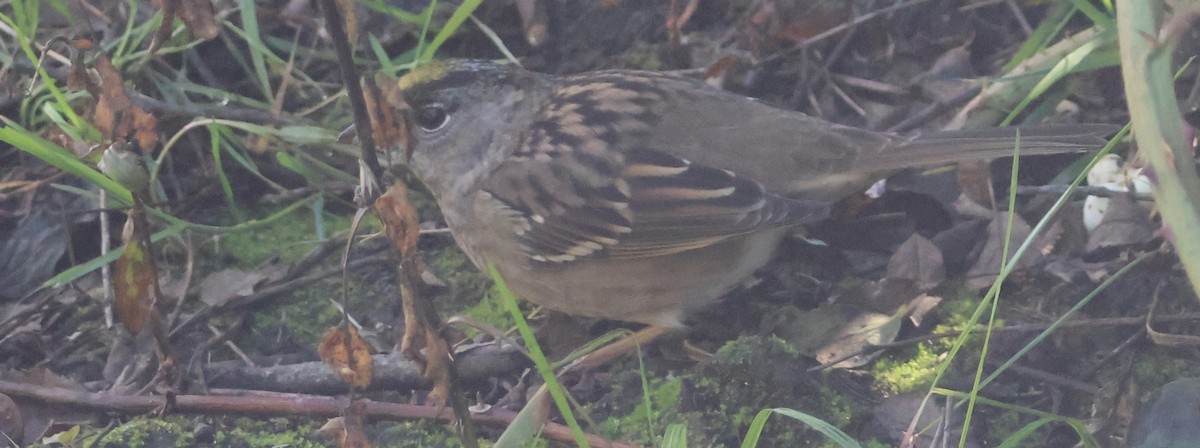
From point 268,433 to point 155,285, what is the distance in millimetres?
413

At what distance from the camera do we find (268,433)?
242 centimetres

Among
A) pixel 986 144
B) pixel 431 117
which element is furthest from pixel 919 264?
pixel 431 117

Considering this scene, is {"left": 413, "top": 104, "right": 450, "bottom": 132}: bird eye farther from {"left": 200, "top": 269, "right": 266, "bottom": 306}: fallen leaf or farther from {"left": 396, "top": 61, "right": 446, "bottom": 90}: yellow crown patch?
{"left": 200, "top": 269, "right": 266, "bottom": 306}: fallen leaf

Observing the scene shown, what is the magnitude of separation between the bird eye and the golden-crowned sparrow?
0.02 metres

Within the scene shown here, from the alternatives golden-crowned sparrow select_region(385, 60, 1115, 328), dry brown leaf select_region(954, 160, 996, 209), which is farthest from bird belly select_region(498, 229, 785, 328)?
dry brown leaf select_region(954, 160, 996, 209)

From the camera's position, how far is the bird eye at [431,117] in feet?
9.97

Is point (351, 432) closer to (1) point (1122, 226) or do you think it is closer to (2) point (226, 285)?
(2) point (226, 285)

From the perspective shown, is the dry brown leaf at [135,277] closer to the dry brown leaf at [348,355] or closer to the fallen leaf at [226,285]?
the fallen leaf at [226,285]

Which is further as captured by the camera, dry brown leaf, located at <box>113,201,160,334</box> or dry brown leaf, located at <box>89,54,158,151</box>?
dry brown leaf, located at <box>113,201,160,334</box>

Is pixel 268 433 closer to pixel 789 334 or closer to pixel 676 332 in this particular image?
pixel 676 332

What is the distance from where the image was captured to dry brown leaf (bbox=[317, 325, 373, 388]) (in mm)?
1877

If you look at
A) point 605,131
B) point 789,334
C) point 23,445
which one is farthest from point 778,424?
point 23,445

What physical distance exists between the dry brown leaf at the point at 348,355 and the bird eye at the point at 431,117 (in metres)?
1.24

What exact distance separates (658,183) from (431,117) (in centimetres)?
74
